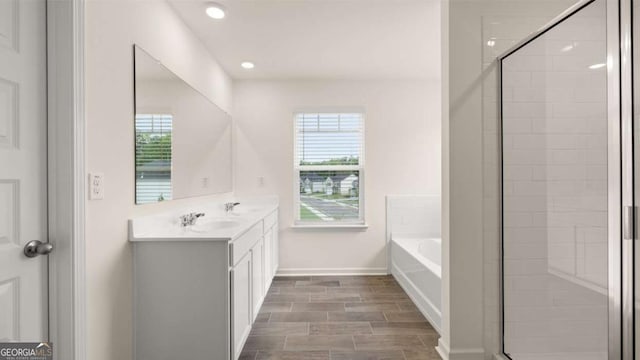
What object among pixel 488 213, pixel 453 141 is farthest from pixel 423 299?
pixel 453 141

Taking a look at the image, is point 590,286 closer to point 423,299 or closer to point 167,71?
point 423,299

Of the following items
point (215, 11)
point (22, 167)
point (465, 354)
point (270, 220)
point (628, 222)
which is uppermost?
point (215, 11)

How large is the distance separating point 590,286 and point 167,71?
8.91 feet

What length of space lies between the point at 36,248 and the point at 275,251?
8.60 ft

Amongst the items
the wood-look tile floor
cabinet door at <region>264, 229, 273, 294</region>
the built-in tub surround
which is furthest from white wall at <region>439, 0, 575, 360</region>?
cabinet door at <region>264, 229, 273, 294</region>

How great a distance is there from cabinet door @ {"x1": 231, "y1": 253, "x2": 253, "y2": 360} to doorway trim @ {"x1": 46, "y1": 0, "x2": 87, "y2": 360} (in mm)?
772

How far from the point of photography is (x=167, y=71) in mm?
2330

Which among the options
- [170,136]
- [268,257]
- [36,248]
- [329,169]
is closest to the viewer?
[36,248]

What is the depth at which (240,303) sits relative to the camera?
2125 mm

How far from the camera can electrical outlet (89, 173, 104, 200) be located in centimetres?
154

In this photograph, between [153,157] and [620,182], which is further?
[153,157]

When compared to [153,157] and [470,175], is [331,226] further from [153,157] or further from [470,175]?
[153,157]

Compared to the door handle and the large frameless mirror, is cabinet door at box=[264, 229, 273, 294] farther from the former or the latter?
the door handle

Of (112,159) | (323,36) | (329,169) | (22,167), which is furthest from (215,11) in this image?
(329,169)
